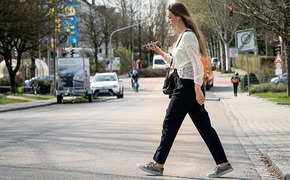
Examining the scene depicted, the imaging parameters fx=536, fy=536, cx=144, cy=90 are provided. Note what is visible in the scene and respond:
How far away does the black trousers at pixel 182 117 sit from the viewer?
223 inches

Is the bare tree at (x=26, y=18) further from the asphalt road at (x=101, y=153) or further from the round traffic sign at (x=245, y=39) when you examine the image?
the asphalt road at (x=101, y=153)

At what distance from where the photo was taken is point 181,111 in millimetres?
5688

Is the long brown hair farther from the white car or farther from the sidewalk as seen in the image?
the white car

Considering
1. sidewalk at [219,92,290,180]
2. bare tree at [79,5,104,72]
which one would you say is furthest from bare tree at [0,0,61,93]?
bare tree at [79,5,104,72]

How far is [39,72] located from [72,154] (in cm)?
4438

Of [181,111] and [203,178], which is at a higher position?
→ [181,111]

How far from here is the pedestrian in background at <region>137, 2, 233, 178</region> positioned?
563 centimetres

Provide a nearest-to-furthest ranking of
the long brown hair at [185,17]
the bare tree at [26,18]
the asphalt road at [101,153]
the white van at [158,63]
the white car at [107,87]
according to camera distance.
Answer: the long brown hair at [185,17], the asphalt road at [101,153], the bare tree at [26,18], the white car at [107,87], the white van at [158,63]

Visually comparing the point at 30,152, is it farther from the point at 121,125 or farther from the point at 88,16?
the point at 88,16

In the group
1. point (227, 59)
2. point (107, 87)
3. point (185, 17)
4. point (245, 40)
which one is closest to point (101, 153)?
point (185, 17)

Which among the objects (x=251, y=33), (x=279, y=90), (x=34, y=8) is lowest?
(x=279, y=90)

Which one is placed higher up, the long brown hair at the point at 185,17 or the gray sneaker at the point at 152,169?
the long brown hair at the point at 185,17

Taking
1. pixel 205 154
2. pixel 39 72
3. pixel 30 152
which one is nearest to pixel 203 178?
pixel 205 154

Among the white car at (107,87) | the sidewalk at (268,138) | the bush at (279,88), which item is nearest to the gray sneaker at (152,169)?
the sidewalk at (268,138)
